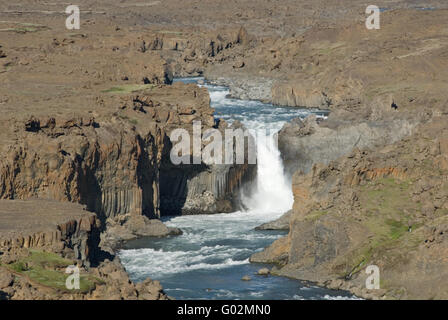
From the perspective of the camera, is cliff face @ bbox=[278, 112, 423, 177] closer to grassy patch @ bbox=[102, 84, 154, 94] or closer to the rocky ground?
the rocky ground

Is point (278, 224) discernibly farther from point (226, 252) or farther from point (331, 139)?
point (331, 139)

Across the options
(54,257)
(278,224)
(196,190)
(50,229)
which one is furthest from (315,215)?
(196,190)

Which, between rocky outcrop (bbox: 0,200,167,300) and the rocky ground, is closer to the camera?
rocky outcrop (bbox: 0,200,167,300)

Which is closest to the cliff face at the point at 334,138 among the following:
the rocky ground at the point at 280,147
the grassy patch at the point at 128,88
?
the rocky ground at the point at 280,147

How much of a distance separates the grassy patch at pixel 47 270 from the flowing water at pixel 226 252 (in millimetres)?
8601

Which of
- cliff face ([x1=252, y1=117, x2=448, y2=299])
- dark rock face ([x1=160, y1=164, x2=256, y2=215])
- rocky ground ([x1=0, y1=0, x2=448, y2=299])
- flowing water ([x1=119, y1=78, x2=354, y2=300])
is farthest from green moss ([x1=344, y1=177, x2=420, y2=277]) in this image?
dark rock face ([x1=160, y1=164, x2=256, y2=215])

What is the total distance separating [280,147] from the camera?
103812 millimetres

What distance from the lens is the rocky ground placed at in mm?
69812

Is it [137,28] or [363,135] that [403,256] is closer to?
[363,135]

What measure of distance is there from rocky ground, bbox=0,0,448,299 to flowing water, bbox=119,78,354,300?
136 centimetres

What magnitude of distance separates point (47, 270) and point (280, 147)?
150 feet

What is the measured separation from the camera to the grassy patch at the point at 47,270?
57.8m

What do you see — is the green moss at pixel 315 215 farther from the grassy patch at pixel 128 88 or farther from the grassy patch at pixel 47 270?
the grassy patch at pixel 128 88

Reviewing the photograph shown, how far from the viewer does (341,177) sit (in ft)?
252
